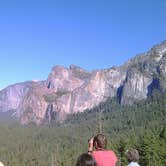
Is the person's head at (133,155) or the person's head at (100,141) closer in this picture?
the person's head at (100,141)

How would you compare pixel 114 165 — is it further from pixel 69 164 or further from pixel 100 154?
pixel 69 164

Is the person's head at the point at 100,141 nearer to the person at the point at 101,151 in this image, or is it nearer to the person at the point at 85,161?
the person at the point at 101,151

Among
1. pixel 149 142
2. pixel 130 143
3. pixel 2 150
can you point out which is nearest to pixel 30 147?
pixel 2 150

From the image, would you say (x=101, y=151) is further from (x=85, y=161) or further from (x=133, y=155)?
(x=85, y=161)

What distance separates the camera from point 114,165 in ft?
33.3

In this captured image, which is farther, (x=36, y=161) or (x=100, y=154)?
(x=36, y=161)

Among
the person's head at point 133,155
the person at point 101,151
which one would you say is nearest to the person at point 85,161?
the person at point 101,151

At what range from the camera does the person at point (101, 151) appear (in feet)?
32.7

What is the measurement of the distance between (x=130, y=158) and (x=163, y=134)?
184 ft

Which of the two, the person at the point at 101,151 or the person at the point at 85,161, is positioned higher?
the person at the point at 101,151

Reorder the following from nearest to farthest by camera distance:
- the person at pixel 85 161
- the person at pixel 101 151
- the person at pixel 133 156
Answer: the person at pixel 85 161 → the person at pixel 101 151 → the person at pixel 133 156

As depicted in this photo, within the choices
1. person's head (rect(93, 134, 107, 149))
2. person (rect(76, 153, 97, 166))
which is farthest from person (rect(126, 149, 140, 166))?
person (rect(76, 153, 97, 166))

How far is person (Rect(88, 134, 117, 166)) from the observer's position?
997cm

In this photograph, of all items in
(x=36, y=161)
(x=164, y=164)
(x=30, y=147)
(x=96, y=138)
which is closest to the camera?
(x=96, y=138)
